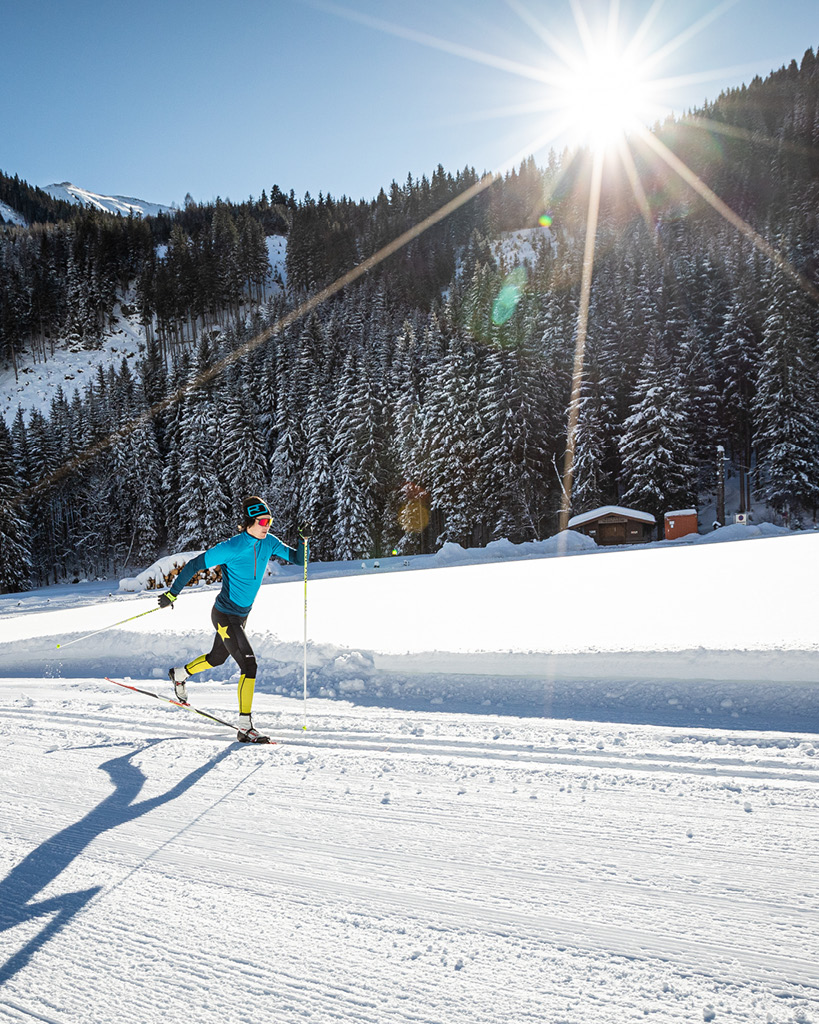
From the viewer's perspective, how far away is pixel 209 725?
5375mm

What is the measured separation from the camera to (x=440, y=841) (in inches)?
119

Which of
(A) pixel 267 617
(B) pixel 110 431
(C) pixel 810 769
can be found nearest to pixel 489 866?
(C) pixel 810 769

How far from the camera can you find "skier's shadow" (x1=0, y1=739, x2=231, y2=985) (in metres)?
2.51

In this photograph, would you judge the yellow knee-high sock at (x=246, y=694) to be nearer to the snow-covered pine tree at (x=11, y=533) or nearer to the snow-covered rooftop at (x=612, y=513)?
the snow-covered rooftop at (x=612, y=513)

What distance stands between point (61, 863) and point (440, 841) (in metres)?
2.01

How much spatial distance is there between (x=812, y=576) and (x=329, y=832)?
10099mm

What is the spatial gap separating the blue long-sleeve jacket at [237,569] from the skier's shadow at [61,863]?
144 centimetres

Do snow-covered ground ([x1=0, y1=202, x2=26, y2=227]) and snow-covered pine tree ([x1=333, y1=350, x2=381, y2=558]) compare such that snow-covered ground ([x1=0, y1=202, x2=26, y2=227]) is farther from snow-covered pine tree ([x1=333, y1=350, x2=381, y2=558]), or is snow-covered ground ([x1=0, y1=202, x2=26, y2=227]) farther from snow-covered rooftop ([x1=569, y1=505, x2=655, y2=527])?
snow-covered rooftop ([x1=569, y1=505, x2=655, y2=527])

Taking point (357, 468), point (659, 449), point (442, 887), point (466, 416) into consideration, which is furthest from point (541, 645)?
point (357, 468)

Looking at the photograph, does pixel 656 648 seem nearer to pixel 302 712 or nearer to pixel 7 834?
pixel 302 712

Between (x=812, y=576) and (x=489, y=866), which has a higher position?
(x=812, y=576)

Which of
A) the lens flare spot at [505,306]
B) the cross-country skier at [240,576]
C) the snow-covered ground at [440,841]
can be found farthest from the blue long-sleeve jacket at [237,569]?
the lens flare spot at [505,306]

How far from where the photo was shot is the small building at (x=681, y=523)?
2975cm

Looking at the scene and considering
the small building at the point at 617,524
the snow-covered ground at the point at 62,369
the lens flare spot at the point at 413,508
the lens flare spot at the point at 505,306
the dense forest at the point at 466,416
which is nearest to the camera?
the small building at the point at 617,524
